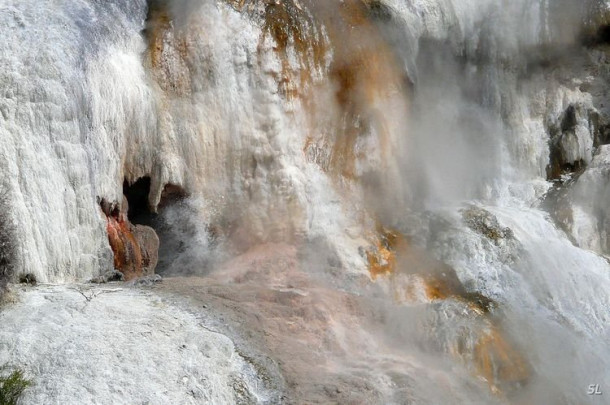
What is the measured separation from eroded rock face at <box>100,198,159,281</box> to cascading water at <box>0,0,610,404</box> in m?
0.07

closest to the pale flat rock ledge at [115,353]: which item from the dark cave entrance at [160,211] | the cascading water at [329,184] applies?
the cascading water at [329,184]

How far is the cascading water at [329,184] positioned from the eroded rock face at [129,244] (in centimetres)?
7

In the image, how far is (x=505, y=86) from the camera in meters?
14.5

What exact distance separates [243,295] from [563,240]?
19.6 feet

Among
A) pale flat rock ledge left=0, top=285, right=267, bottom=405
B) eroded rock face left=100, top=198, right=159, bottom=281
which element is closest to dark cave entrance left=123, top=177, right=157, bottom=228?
eroded rock face left=100, top=198, right=159, bottom=281

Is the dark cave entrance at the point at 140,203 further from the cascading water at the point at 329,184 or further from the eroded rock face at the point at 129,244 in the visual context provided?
the eroded rock face at the point at 129,244

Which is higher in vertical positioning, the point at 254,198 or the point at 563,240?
the point at 254,198

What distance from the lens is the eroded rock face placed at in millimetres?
8719

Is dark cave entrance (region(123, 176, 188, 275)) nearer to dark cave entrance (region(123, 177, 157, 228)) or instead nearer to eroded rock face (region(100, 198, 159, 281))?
dark cave entrance (region(123, 177, 157, 228))

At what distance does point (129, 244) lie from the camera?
8.92 m

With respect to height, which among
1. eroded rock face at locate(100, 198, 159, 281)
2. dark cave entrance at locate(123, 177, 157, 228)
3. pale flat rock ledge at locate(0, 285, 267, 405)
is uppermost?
dark cave entrance at locate(123, 177, 157, 228)

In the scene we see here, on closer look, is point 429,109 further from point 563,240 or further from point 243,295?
point 243,295

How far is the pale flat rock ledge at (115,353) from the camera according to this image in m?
5.49

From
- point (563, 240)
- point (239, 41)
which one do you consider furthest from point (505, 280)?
point (239, 41)
